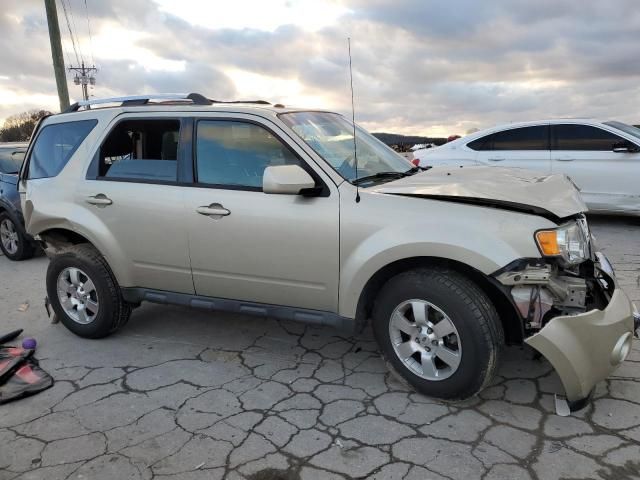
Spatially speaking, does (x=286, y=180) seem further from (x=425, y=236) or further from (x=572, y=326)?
(x=572, y=326)

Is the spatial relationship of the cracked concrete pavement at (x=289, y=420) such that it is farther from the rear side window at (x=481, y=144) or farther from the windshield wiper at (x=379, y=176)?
the rear side window at (x=481, y=144)

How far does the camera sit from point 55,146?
453cm

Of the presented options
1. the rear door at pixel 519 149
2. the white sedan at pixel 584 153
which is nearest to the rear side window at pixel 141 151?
the white sedan at pixel 584 153

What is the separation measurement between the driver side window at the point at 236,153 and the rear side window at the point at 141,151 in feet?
0.79

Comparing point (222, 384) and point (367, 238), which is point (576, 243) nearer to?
point (367, 238)

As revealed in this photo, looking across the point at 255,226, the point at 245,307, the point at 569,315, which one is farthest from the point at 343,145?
the point at 569,315

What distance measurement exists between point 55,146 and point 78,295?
1.29 m

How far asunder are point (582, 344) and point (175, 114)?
10.2 feet

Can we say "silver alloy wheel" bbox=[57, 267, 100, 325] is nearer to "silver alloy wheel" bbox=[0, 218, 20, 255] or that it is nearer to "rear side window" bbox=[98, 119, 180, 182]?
"rear side window" bbox=[98, 119, 180, 182]

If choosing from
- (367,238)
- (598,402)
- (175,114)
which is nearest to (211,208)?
(175,114)

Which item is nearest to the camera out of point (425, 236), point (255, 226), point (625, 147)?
point (425, 236)

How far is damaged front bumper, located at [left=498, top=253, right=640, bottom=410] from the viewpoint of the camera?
279 cm

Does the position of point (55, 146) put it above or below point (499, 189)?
above

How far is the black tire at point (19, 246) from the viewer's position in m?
7.52
